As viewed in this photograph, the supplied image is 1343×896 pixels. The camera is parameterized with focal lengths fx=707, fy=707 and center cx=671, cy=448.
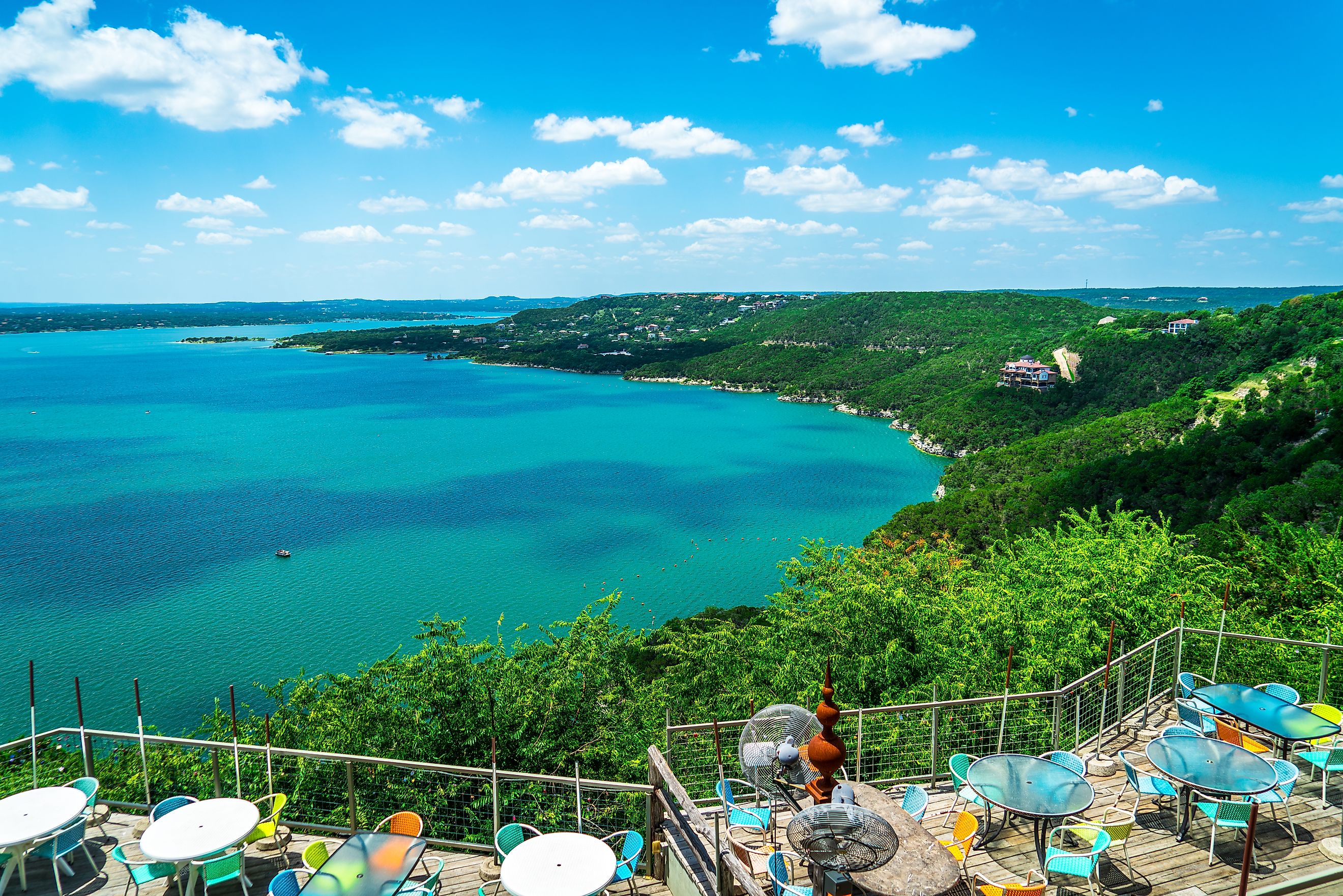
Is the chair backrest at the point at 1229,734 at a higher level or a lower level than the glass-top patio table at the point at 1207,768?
lower

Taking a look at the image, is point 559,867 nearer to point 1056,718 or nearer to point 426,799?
point 1056,718

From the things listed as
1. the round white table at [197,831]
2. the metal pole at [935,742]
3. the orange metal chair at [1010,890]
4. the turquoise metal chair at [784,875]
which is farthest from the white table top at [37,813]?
the metal pole at [935,742]

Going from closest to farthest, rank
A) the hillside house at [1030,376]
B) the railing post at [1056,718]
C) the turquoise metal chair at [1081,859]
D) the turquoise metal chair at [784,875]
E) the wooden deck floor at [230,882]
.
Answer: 1. the turquoise metal chair at [784,875]
2. the turquoise metal chair at [1081,859]
3. the wooden deck floor at [230,882]
4. the railing post at [1056,718]
5. the hillside house at [1030,376]

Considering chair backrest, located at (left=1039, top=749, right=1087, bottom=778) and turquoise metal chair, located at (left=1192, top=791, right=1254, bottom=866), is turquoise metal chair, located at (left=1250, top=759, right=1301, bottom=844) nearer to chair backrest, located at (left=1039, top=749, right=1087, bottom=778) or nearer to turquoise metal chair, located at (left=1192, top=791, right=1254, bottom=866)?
turquoise metal chair, located at (left=1192, top=791, right=1254, bottom=866)

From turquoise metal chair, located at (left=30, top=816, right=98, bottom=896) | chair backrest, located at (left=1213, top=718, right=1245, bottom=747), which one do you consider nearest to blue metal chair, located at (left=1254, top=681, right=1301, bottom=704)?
chair backrest, located at (left=1213, top=718, right=1245, bottom=747)

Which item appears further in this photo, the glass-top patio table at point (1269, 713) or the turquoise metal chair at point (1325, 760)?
the glass-top patio table at point (1269, 713)

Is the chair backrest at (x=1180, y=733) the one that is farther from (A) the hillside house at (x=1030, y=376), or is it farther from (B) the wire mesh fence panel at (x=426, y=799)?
(A) the hillside house at (x=1030, y=376)

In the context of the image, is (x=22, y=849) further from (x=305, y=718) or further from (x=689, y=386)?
(x=689, y=386)

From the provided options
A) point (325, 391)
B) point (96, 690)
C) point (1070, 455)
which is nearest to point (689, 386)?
point (325, 391)
